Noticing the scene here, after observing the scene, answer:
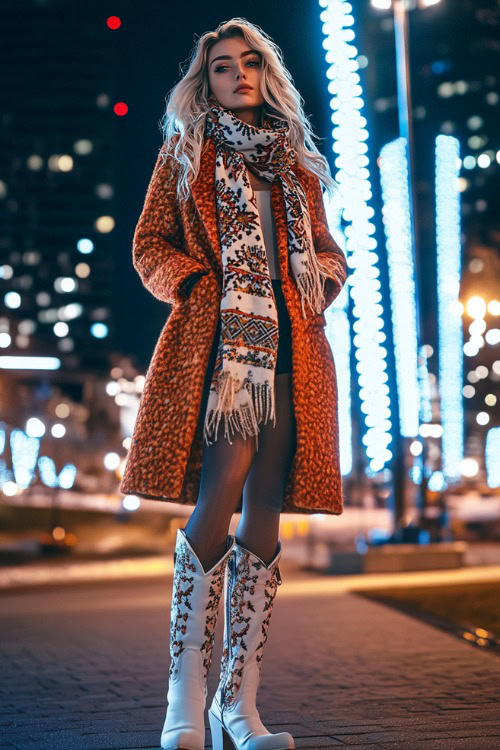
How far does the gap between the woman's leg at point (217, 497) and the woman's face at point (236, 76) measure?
93 centimetres

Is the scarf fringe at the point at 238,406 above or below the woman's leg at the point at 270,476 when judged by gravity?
above

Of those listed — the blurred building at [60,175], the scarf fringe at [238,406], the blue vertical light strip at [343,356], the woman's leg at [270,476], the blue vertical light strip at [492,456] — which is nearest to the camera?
the scarf fringe at [238,406]

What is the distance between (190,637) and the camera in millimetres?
2684

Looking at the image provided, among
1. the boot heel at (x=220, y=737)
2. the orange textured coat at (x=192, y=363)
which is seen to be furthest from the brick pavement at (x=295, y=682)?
the orange textured coat at (x=192, y=363)

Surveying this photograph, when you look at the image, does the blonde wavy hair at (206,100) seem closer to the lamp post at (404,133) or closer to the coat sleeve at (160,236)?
the coat sleeve at (160,236)

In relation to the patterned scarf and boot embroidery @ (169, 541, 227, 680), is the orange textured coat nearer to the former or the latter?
the patterned scarf

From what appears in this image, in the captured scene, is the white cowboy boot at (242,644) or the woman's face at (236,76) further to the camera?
the woman's face at (236,76)

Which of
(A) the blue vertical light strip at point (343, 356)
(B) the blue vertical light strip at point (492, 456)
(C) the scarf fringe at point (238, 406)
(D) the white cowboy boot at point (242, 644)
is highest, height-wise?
(B) the blue vertical light strip at point (492, 456)

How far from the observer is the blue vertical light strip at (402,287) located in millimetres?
12047

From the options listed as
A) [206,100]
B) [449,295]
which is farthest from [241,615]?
[449,295]

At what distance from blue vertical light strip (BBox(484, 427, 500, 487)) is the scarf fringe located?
36884 mm

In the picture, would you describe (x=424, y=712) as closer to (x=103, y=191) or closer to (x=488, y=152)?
(x=488, y=152)

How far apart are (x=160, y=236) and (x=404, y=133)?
10310 millimetres

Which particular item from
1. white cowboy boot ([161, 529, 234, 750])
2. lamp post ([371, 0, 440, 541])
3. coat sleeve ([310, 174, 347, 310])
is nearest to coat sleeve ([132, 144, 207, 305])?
coat sleeve ([310, 174, 347, 310])
